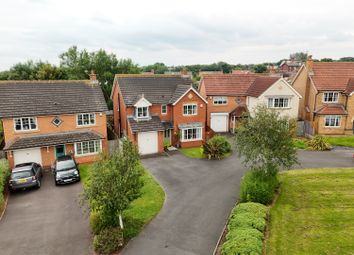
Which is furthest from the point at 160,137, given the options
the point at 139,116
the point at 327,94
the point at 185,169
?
the point at 327,94

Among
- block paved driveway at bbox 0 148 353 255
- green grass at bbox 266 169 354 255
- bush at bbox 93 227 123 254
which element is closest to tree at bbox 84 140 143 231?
bush at bbox 93 227 123 254

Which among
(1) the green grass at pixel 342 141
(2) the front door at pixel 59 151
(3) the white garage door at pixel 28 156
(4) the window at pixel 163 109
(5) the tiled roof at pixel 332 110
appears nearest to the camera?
(3) the white garage door at pixel 28 156

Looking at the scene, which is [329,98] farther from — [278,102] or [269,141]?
[269,141]

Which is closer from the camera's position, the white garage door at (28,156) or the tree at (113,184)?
the tree at (113,184)

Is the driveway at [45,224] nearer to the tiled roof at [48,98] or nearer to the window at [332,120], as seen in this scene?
the tiled roof at [48,98]

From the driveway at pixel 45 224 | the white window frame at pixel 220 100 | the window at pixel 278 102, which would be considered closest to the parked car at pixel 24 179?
the driveway at pixel 45 224

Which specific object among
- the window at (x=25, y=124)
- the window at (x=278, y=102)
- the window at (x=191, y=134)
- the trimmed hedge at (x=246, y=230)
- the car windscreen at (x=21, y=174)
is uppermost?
the window at (x=278, y=102)

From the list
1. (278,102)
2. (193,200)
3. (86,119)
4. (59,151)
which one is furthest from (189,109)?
(193,200)

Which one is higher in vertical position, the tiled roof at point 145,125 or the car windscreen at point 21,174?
the tiled roof at point 145,125
